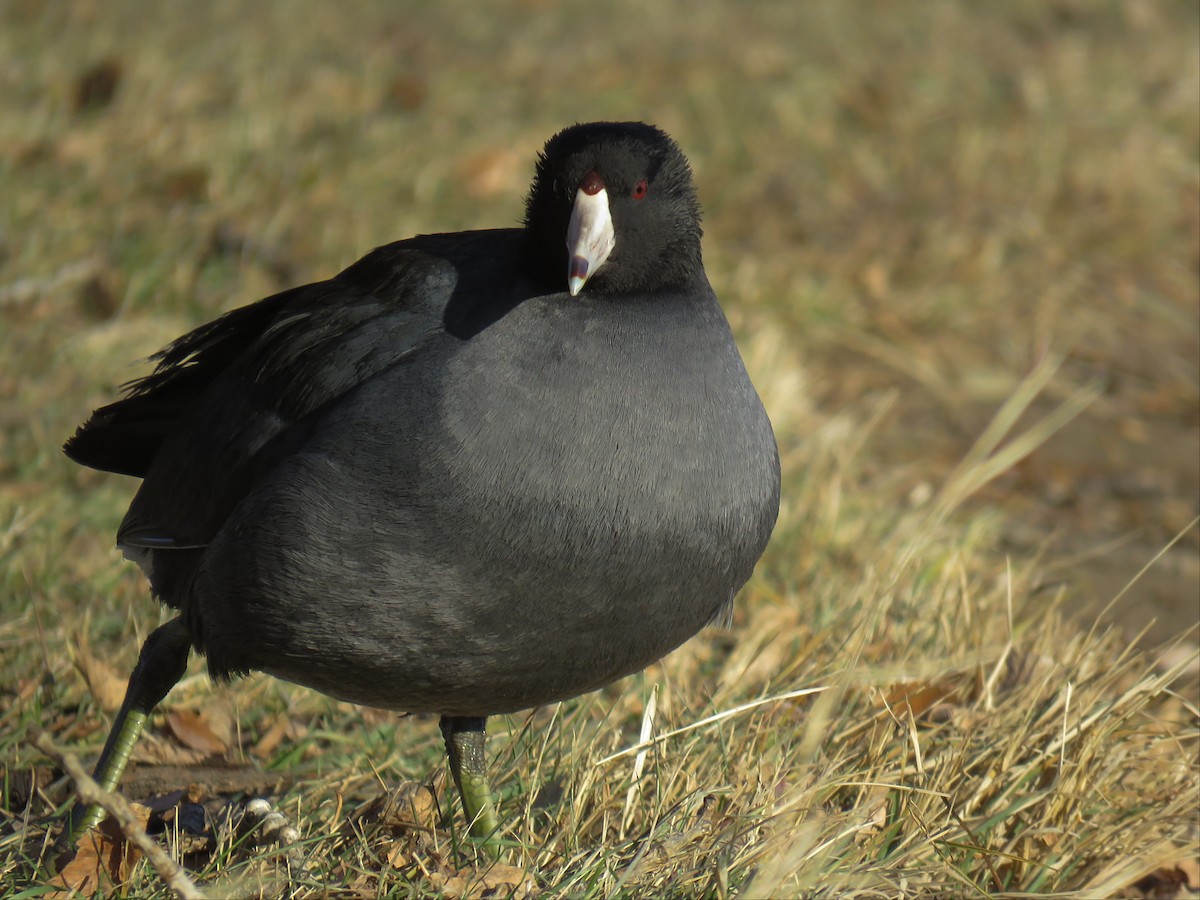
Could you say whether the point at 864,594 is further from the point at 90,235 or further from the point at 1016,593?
the point at 90,235

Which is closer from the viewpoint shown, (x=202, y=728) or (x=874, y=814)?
(x=874, y=814)

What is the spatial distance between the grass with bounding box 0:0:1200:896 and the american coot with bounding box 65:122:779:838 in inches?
11.9

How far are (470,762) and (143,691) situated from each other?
2.17ft

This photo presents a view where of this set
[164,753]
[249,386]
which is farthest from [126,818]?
[164,753]

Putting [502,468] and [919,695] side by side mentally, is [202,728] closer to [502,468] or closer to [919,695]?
[502,468]

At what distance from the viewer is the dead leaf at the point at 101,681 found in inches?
126

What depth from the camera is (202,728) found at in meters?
3.23

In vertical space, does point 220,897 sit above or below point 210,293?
below

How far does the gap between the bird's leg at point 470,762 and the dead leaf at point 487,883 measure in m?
0.20

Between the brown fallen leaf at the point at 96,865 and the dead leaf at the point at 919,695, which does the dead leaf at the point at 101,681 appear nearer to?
the brown fallen leaf at the point at 96,865

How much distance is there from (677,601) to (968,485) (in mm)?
1246

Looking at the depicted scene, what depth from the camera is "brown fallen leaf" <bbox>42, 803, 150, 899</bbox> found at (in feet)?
7.80

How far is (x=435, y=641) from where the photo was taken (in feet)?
7.98

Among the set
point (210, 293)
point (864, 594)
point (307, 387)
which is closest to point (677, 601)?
point (307, 387)
